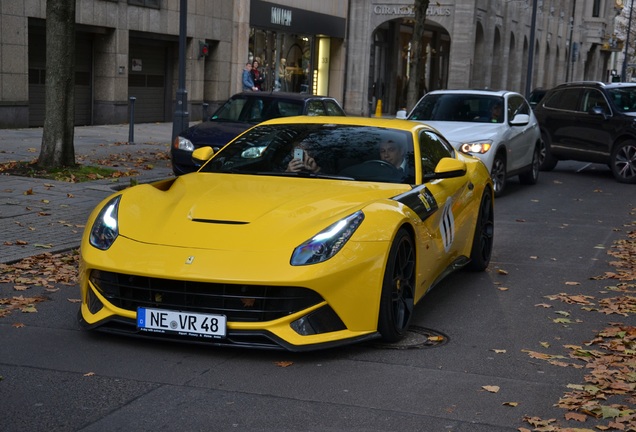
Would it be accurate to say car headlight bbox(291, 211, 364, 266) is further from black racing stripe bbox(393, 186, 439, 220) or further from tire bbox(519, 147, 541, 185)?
tire bbox(519, 147, 541, 185)

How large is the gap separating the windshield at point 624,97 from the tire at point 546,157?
168 cm

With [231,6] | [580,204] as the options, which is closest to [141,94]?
[231,6]

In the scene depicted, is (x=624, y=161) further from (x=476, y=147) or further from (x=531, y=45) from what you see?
(x=531, y=45)

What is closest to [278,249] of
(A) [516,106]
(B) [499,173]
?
(B) [499,173]

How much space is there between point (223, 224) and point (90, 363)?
1.19 meters

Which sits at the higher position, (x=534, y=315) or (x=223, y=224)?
(x=223, y=224)

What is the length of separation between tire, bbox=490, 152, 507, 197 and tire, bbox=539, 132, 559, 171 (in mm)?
5249

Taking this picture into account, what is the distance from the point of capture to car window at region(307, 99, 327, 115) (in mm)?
17438

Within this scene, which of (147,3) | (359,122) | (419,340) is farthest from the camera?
(147,3)

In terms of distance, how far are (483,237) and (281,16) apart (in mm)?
30789

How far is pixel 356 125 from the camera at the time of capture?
802 cm

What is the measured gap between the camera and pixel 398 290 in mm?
6695

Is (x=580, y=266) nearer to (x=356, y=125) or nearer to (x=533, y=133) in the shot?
(x=356, y=125)

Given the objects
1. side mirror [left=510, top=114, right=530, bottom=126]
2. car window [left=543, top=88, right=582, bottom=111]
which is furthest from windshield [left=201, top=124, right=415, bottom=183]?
car window [left=543, top=88, right=582, bottom=111]
